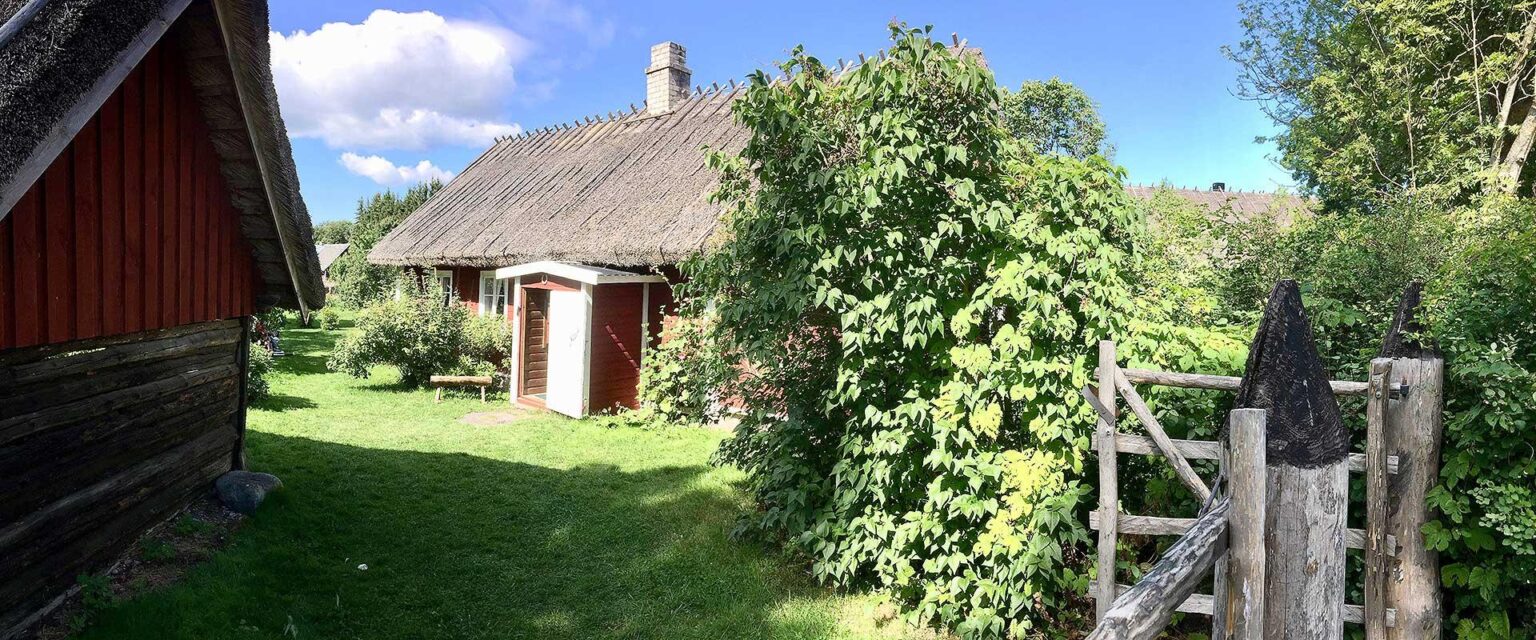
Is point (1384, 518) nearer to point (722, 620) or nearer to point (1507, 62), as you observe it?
point (722, 620)

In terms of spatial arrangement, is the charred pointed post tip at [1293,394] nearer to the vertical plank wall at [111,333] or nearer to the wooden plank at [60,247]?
the vertical plank wall at [111,333]

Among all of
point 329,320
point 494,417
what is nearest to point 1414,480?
point 494,417

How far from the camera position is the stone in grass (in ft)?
19.2

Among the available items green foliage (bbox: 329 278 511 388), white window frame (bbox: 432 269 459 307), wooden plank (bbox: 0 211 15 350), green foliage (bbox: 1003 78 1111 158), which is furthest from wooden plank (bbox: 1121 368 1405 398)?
green foliage (bbox: 1003 78 1111 158)

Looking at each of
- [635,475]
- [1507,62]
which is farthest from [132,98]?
[1507,62]

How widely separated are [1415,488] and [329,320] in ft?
95.8

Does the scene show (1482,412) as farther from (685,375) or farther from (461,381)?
(461,381)

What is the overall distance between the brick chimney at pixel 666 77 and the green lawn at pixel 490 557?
9.18m

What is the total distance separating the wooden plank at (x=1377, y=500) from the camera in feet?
11.8

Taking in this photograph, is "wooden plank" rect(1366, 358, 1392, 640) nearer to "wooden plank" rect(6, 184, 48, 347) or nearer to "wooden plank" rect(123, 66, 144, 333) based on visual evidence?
"wooden plank" rect(6, 184, 48, 347)

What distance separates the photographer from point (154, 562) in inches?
191

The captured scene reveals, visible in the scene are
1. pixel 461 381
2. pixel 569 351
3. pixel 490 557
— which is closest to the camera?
pixel 490 557

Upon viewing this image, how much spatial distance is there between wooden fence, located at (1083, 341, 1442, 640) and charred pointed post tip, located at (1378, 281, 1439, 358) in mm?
91

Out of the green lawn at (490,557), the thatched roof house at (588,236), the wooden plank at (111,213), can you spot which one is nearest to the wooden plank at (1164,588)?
the green lawn at (490,557)
